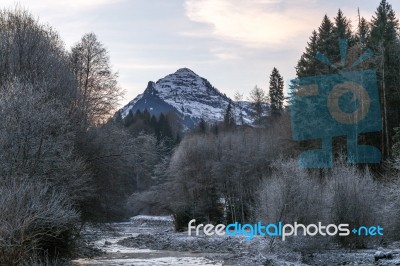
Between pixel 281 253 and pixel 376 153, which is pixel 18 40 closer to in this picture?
pixel 281 253

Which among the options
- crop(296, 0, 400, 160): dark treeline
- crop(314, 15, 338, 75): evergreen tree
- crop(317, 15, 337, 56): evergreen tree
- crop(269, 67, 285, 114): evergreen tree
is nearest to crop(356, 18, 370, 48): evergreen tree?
crop(296, 0, 400, 160): dark treeline

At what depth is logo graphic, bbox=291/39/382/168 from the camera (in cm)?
3266

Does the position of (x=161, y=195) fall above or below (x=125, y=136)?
below

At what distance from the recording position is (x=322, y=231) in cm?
2358

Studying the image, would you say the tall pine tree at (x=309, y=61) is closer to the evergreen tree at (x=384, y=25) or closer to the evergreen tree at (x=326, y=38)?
the evergreen tree at (x=326, y=38)

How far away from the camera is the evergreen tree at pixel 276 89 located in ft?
243

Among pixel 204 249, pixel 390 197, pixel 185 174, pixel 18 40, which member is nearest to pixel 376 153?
pixel 390 197

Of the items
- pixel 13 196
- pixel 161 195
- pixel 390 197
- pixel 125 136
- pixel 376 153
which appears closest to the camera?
pixel 13 196

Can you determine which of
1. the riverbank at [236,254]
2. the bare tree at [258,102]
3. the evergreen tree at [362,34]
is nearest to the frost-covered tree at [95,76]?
the riverbank at [236,254]

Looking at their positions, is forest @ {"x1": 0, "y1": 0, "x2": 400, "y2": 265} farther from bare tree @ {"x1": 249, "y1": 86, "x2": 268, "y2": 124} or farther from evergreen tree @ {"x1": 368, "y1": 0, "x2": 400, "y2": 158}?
bare tree @ {"x1": 249, "y1": 86, "x2": 268, "y2": 124}

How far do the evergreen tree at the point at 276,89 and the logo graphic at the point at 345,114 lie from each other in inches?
1456

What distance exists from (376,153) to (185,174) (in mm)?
20801

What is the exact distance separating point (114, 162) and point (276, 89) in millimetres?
50265

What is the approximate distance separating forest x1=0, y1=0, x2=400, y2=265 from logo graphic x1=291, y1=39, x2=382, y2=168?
29.4 inches
